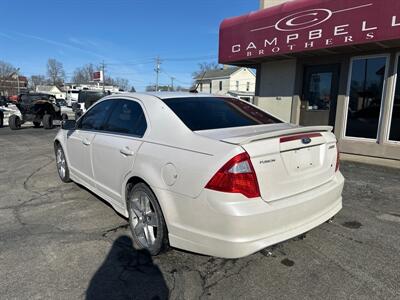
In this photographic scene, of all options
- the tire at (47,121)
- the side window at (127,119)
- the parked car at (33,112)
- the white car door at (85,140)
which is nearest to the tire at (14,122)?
the parked car at (33,112)

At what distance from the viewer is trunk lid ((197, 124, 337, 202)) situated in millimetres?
2514

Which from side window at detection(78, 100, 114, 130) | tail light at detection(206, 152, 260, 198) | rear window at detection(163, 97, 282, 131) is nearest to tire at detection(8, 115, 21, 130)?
side window at detection(78, 100, 114, 130)

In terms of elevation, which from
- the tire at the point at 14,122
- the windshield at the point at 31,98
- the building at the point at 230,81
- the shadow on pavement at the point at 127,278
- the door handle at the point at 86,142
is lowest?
the shadow on pavement at the point at 127,278

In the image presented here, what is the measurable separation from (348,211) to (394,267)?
4.73 ft

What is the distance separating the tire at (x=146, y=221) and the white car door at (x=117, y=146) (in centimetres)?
24

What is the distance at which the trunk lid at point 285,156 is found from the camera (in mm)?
2514

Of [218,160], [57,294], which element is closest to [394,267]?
[218,160]

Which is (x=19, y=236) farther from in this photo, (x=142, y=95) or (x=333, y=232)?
(x=333, y=232)

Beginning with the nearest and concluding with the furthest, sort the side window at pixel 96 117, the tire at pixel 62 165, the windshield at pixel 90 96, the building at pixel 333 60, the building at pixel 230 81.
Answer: the side window at pixel 96 117
the tire at pixel 62 165
the building at pixel 333 60
the windshield at pixel 90 96
the building at pixel 230 81

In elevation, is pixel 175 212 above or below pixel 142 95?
below

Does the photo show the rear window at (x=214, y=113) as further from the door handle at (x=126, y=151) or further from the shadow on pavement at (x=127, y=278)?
the shadow on pavement at (x=127, y=278)

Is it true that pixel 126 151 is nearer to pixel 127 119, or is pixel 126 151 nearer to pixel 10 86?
pixel 127 119

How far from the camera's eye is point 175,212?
275 centimetres

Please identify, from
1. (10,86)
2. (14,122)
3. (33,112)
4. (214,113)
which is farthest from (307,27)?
(10,86)
